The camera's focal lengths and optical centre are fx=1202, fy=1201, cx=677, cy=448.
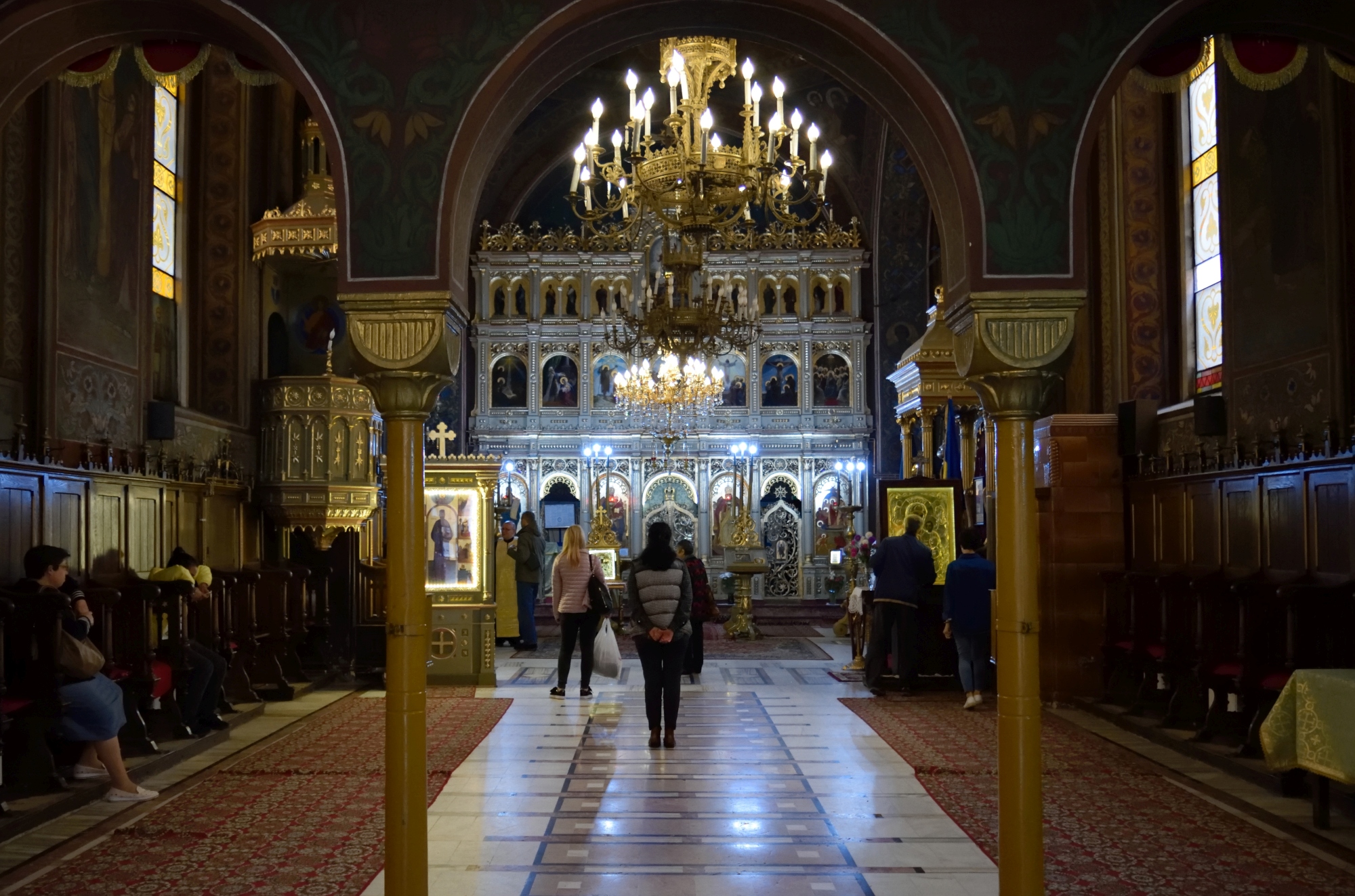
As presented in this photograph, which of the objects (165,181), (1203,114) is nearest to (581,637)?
(165,181)

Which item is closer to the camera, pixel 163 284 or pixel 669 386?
pixel 163 284

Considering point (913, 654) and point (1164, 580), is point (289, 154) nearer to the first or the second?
point (913, 654)

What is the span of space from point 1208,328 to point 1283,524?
293cm

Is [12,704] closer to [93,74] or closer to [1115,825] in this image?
[93,74]

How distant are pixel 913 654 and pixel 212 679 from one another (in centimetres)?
564

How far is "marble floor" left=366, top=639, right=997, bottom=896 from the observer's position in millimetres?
4758

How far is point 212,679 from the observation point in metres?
7.84

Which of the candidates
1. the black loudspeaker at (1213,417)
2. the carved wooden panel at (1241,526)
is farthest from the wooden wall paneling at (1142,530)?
the carved wooden panel at (1241,526)

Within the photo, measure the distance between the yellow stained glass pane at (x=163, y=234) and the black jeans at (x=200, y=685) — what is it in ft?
14.6

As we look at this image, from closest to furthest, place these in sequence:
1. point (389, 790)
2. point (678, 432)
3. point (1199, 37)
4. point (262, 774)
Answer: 1. point (389, 790)
2. point (1199, 37)
3. point (262, 774)
4. point (678, 432)

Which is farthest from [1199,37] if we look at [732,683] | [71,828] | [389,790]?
[732,683]

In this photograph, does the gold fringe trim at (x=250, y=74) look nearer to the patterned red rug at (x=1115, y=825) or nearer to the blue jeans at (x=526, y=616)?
the patterned red rug at (x=1115, y=825)

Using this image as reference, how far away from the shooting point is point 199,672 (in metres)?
7.72

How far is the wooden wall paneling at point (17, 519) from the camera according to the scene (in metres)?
7.09
